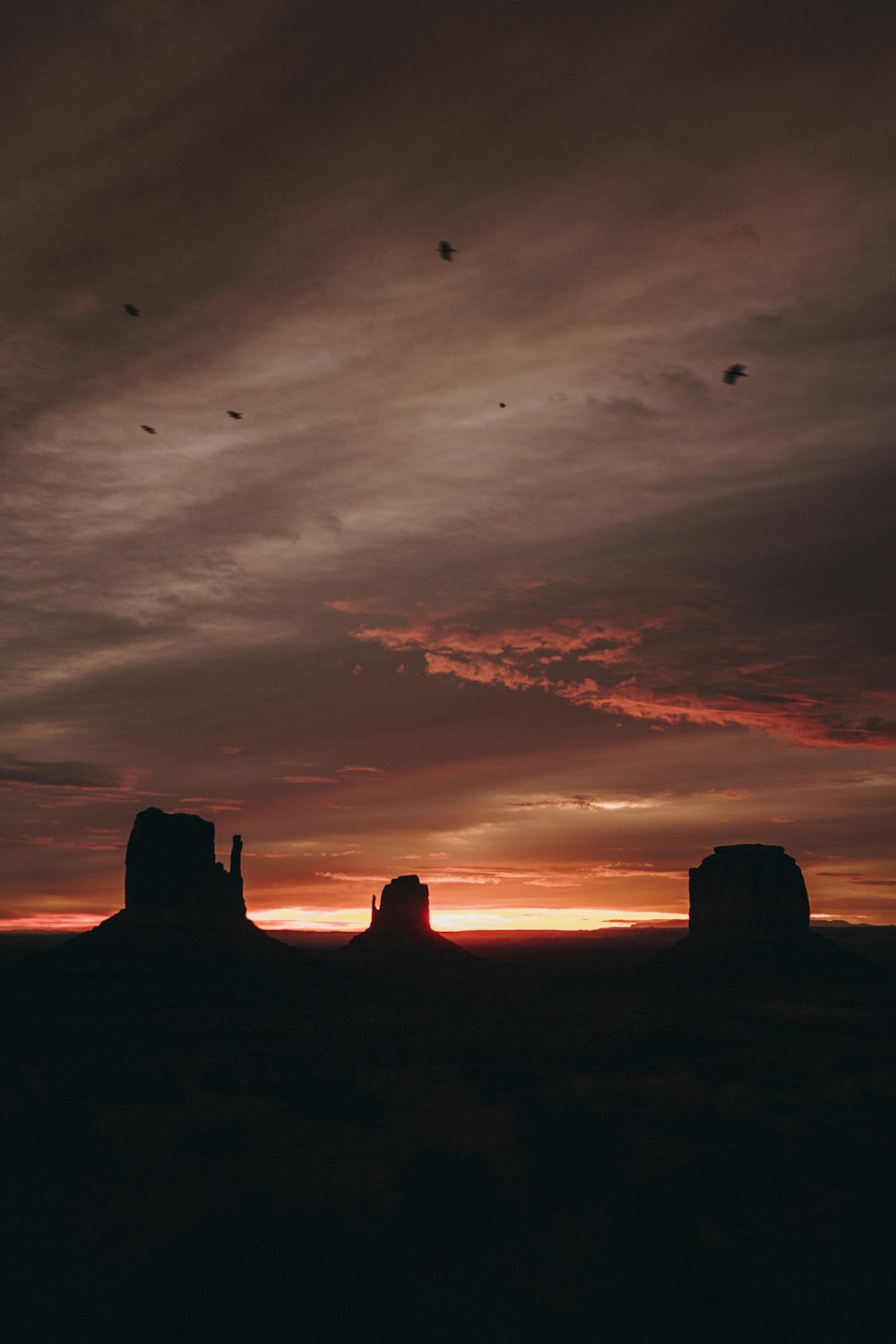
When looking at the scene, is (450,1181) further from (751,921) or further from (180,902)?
(180,902)

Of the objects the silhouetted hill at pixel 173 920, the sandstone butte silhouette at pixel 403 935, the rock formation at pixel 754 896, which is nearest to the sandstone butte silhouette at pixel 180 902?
the silhouetted hill at pixel 173 920

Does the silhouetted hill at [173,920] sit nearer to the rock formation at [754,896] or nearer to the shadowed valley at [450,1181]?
the shadowed valley at [450,1181]

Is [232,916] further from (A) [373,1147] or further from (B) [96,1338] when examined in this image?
(B) [96,1338]

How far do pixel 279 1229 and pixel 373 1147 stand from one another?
8.15m

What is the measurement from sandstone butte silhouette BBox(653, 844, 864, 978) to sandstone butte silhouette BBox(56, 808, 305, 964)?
43.1 meters

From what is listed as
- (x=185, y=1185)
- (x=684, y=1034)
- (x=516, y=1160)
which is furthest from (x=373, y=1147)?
(x=684, y=1034)

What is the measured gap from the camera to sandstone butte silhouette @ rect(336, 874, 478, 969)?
425ft

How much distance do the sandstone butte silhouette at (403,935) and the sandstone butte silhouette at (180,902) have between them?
3546cm

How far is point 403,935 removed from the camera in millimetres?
140875

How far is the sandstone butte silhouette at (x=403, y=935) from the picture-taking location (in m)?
130

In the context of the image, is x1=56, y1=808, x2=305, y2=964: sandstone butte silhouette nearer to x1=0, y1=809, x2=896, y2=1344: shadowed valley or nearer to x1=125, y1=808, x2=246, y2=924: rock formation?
x1=125, y1=808, x2=246, y2=924: rock formation

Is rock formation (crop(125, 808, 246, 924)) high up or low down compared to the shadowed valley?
up

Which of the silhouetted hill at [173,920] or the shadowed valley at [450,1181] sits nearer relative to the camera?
the shadowed valley at [450,1181]

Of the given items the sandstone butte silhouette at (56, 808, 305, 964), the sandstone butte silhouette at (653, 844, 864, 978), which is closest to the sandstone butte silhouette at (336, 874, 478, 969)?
the sandstone butte silhouette at (56, 808, 305, 964)
